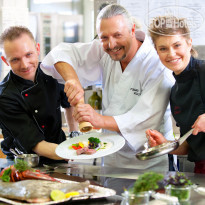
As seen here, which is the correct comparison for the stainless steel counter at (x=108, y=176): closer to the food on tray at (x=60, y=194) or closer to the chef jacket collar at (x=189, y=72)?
the food on tray at (x=60, y=194)

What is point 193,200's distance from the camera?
3.94 ft

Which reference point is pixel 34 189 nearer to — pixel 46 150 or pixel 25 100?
pixel 46 150

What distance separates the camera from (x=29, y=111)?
2088 mm

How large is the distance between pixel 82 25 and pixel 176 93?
3.61 meters

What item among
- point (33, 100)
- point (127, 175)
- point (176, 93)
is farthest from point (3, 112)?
point (176, 93)

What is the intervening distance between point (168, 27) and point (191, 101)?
1.30 ft

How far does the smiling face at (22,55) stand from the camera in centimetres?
203

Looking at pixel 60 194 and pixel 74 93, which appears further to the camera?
pixel 74 93

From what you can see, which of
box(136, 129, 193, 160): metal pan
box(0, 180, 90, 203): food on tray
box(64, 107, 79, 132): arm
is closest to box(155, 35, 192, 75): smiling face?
box(136, 129, 193, 160): metal pan

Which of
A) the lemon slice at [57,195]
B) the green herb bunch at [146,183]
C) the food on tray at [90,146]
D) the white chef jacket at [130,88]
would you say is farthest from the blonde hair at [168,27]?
the lemon slice at [57,195]

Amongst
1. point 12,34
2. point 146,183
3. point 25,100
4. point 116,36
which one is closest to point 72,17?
point 12,34

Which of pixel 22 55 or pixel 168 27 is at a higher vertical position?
pixel 168 27

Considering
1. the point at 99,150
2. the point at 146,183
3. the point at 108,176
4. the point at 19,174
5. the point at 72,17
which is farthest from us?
the point at 72,17

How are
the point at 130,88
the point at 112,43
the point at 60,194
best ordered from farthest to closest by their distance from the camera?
the point at 130,88
the point at 112,43
the point at 60,194
